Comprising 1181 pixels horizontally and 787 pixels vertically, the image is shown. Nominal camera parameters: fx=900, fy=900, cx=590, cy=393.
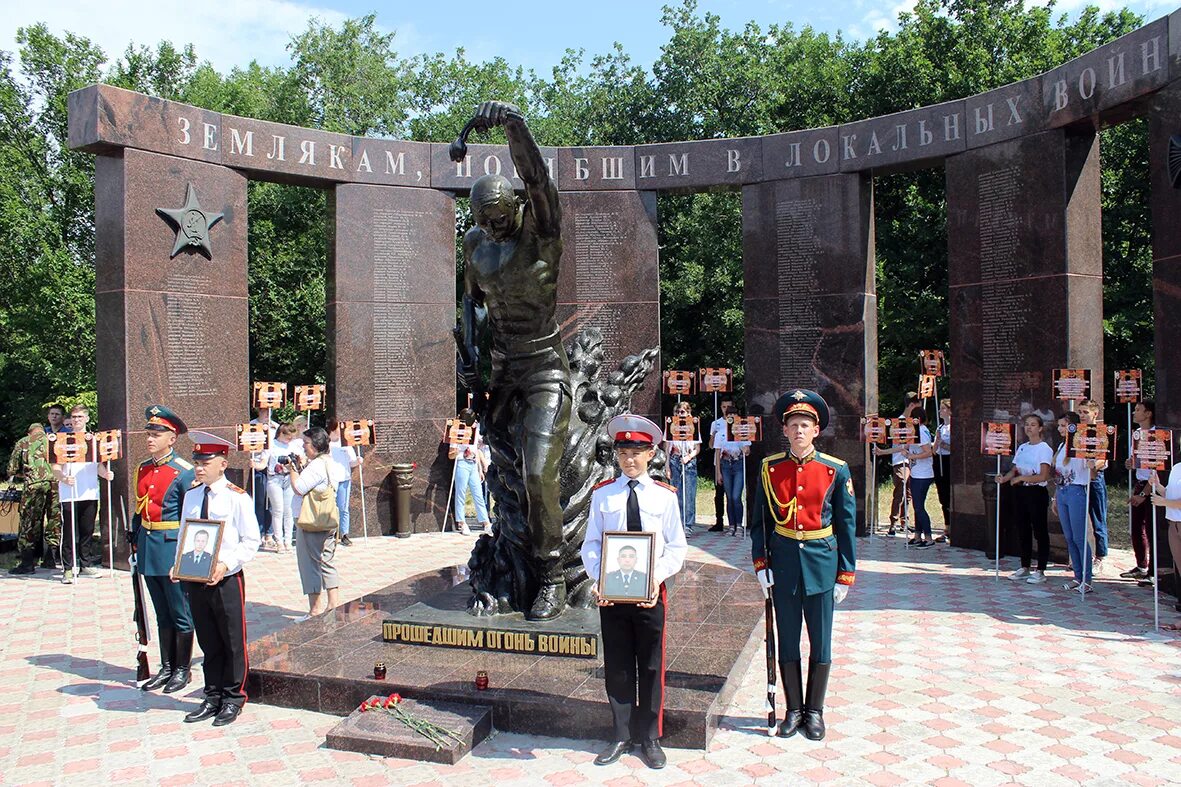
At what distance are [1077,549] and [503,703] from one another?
19.4 feet

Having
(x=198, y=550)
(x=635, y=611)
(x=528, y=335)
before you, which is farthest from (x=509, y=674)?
(x=528, y=335)

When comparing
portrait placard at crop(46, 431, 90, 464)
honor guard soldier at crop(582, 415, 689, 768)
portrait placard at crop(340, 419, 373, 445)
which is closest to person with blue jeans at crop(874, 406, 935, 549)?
portrait placard at crop(340, 419, 373, 445)

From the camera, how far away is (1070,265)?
9742mm

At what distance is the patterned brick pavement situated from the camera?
4234 millimetres

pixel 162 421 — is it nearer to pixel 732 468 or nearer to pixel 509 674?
pixel 509 674

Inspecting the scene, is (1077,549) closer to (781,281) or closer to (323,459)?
(781,281)

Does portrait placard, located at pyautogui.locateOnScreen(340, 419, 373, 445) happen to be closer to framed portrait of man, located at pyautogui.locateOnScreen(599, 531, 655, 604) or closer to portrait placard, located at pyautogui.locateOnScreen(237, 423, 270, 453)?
portrait placard, located at pyautogui.locateOnScreen(237, 423, 270, 453)

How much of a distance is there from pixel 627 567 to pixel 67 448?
724 cm

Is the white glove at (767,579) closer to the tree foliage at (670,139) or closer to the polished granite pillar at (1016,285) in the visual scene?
the polished granite pillar at (1016,285)

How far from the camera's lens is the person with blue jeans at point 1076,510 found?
8031 mm

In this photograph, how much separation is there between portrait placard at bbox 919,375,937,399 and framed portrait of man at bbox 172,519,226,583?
28.7ft

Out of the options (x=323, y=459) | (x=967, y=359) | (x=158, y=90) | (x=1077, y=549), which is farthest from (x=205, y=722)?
(x=158, y=90)

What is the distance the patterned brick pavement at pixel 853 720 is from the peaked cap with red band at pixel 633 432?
1.54 meters

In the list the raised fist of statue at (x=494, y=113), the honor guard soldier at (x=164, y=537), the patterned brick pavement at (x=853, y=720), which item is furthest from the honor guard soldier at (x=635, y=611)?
the honor guard soldier at (x=164, y=537)
